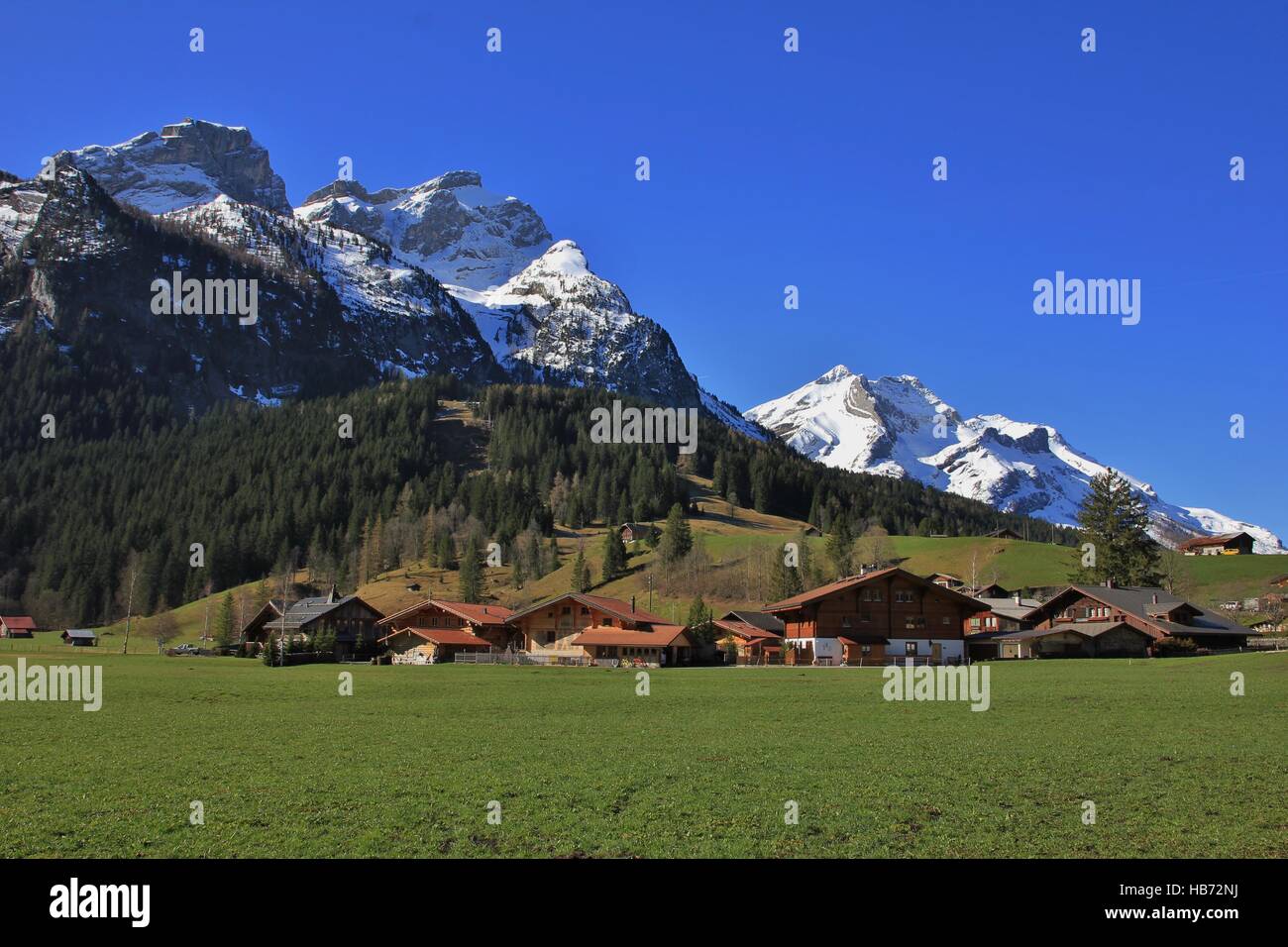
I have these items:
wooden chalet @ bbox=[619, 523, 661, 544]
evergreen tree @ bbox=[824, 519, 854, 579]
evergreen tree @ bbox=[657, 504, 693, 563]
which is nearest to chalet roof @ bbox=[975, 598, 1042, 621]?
evergreen tree @ bbox=[824, 519, 854, 579]

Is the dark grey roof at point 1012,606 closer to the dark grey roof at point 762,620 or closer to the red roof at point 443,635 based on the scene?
the dark grey roof at point 762,620

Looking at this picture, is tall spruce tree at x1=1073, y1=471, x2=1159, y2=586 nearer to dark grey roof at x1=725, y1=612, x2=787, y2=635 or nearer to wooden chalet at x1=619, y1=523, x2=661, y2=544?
dark grey roof at x1=725, y1=612, x2=787, y2=635

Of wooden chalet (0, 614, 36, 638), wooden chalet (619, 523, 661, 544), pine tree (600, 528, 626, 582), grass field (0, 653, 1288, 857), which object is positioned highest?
wooden chalet (619, 523, 661, 544)

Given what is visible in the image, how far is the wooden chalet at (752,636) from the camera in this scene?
96875mm

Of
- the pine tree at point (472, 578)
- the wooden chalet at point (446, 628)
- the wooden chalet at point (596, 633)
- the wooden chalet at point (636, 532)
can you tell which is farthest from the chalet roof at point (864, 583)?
the wooden chalet at point (636, 532)

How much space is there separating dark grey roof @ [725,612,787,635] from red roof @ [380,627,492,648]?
2928 centimetres

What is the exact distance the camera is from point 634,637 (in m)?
94.6

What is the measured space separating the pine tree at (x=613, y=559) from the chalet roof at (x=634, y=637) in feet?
197

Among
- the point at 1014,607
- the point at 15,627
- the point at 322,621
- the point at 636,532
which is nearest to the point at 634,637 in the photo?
the point at 322,621

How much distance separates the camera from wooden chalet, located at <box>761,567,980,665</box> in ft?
296

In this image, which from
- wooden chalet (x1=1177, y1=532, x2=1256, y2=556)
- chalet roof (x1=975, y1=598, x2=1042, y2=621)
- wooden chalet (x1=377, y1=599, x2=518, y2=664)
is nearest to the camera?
wooden chalet (x1=377, y1=599, x2=518, y2=664)
